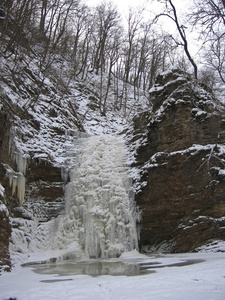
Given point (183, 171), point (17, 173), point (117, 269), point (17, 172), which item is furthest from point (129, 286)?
point (17, 172)

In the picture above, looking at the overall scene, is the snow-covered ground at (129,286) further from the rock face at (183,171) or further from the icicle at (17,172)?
the icicle at (17,172)

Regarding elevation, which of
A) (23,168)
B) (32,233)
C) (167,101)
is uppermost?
(167,101)

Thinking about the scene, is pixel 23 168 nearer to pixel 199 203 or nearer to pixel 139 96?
pixel 199 203

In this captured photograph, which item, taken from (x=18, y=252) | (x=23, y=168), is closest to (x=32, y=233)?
(x=18, y=252)

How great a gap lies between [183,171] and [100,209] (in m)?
2.99

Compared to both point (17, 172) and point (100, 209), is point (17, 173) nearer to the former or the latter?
point (17, 172)

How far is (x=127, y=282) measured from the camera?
4.27 meters

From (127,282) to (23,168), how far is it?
6.52 metres

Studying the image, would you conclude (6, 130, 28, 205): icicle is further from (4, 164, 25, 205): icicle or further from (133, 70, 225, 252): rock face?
(133, 70, 225, 252): rock face

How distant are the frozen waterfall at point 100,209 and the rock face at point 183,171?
605mm

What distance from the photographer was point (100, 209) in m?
9.41

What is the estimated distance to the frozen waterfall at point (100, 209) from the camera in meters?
8.68

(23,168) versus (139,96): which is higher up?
(139,96)

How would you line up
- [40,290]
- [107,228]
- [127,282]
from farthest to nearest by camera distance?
1. [107,228]
2. [127,282]
3. [40,290]
